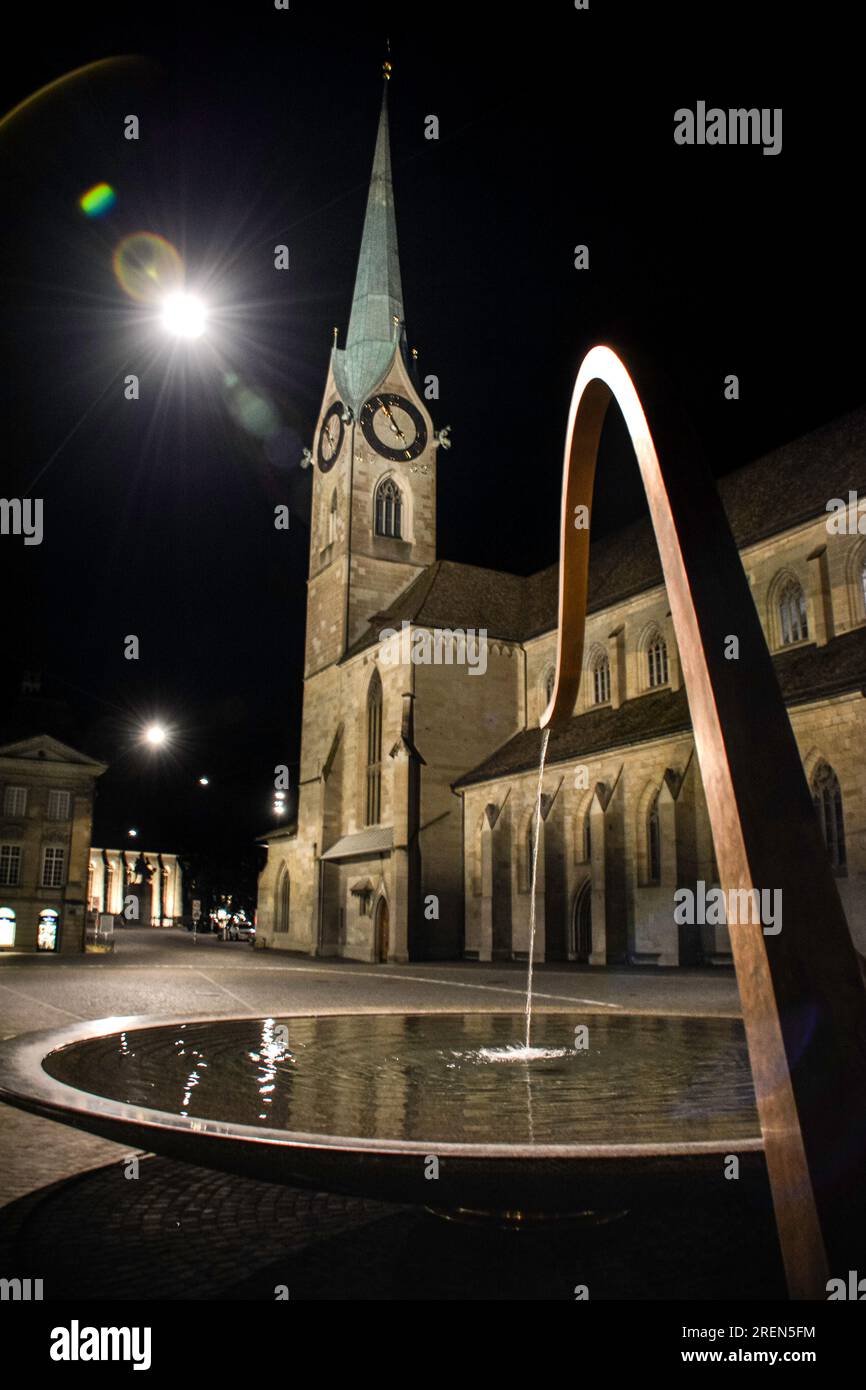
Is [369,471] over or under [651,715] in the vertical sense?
over

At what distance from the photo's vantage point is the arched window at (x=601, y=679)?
1455 inches

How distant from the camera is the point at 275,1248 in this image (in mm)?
4875

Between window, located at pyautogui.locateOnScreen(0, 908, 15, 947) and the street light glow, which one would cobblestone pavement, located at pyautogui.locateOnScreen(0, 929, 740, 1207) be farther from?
window, located at pyautogui.locateOnScreen(0, 908, 15, 947)

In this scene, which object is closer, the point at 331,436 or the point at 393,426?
the point at 393,426

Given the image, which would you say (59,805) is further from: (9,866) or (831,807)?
(831,807)

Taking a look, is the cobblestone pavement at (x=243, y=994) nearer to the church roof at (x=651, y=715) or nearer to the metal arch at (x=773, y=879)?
the metal arch at (x=773, y=879)

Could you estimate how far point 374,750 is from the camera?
1687 inches

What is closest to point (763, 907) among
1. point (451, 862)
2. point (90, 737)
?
point (451, 862)

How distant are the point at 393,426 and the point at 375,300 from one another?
9.00m

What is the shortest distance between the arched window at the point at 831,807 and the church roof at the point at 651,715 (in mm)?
1927

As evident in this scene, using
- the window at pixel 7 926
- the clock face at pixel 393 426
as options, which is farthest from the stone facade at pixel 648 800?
the window at pixel 7 926

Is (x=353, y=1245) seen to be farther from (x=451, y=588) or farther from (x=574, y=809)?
(x=451, y=588)

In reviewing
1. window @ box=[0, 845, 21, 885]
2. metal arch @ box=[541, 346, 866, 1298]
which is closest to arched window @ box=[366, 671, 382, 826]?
window @ box=[0, 845, 21, 885]

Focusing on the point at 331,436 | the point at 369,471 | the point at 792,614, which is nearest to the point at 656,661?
the point at 792,614
